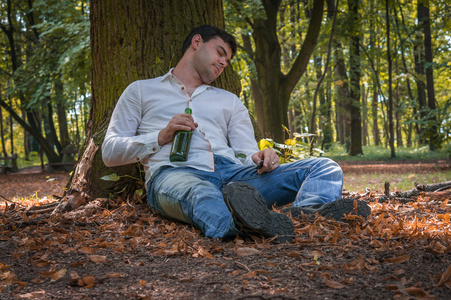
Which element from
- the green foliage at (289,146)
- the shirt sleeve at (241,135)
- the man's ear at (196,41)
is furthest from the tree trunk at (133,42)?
the green foliage at (289,146)

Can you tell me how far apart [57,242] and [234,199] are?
3.98ft

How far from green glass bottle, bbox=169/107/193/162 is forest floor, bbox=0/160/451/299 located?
19.7 inches

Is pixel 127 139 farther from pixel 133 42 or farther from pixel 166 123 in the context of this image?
pixel 133 42

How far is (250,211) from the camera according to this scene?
2334 millimetres

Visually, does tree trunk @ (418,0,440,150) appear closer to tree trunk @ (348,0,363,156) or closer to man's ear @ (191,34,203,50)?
tree trunk @ (348,0,363,156)

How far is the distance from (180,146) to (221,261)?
4.08ft

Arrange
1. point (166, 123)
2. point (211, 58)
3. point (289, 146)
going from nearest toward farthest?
point (166, 123), point (211, 58), point (289, 146)

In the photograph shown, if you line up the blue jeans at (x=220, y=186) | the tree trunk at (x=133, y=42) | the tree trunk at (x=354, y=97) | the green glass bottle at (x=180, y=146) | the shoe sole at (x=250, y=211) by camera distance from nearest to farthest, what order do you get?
the shoe sole at (x=250, y=211), the blue jeans at (x=220, y=186), the green glass bottle at (x=180, y=146), the tree trunk at (x=133, y=42), the tree trunk at (x=354, y=97)

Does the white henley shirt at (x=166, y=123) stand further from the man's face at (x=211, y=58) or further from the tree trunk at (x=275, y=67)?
the tree trunk at (x=275, y=67)

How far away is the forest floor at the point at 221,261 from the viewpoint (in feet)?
5.78

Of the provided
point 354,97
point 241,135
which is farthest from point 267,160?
point 354,97

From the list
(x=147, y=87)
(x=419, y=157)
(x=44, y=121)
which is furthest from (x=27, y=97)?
(x=419, y=157)

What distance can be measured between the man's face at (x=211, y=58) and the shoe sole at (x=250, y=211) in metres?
1.51

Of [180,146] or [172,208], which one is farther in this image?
[180,146]
